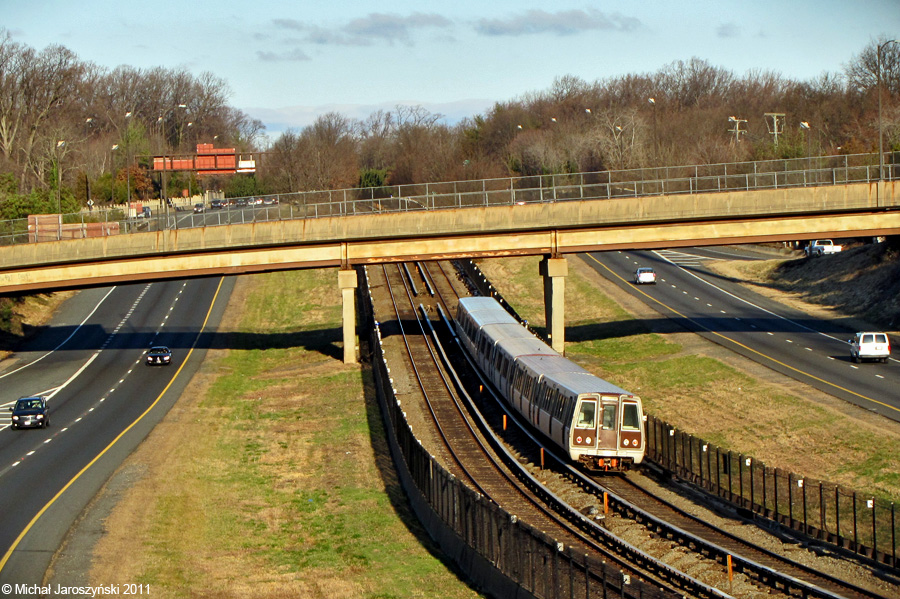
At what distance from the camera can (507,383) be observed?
4303 centimetres

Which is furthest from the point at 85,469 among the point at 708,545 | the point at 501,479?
the point at 708,545

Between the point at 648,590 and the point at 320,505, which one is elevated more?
the point at 648,590

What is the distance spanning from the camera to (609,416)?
32344mm

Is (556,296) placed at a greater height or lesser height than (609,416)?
greater

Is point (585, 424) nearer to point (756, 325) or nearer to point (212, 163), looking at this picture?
point (756, 325)

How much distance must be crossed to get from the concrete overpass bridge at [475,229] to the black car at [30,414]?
46.5ft

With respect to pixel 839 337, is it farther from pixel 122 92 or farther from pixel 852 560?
pixel 122 92

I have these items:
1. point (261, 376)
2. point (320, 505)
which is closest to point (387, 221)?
point (261, 376)

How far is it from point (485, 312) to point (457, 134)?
136 metres

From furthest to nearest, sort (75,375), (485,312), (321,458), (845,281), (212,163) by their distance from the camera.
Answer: (845,281) → (212,163) → (75,375) → (485,312) → (321,458)

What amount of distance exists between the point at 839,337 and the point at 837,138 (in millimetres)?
69007

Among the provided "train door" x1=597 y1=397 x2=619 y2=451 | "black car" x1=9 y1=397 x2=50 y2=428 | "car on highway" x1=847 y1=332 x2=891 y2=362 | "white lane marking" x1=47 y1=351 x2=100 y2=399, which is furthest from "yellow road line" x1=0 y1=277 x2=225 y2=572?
"car on highway" x1=847 y1=332 x2=891 y2=362

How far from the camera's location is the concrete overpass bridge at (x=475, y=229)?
5531 centimetres

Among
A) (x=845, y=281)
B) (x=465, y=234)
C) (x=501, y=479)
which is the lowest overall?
(x=501, y=479)
